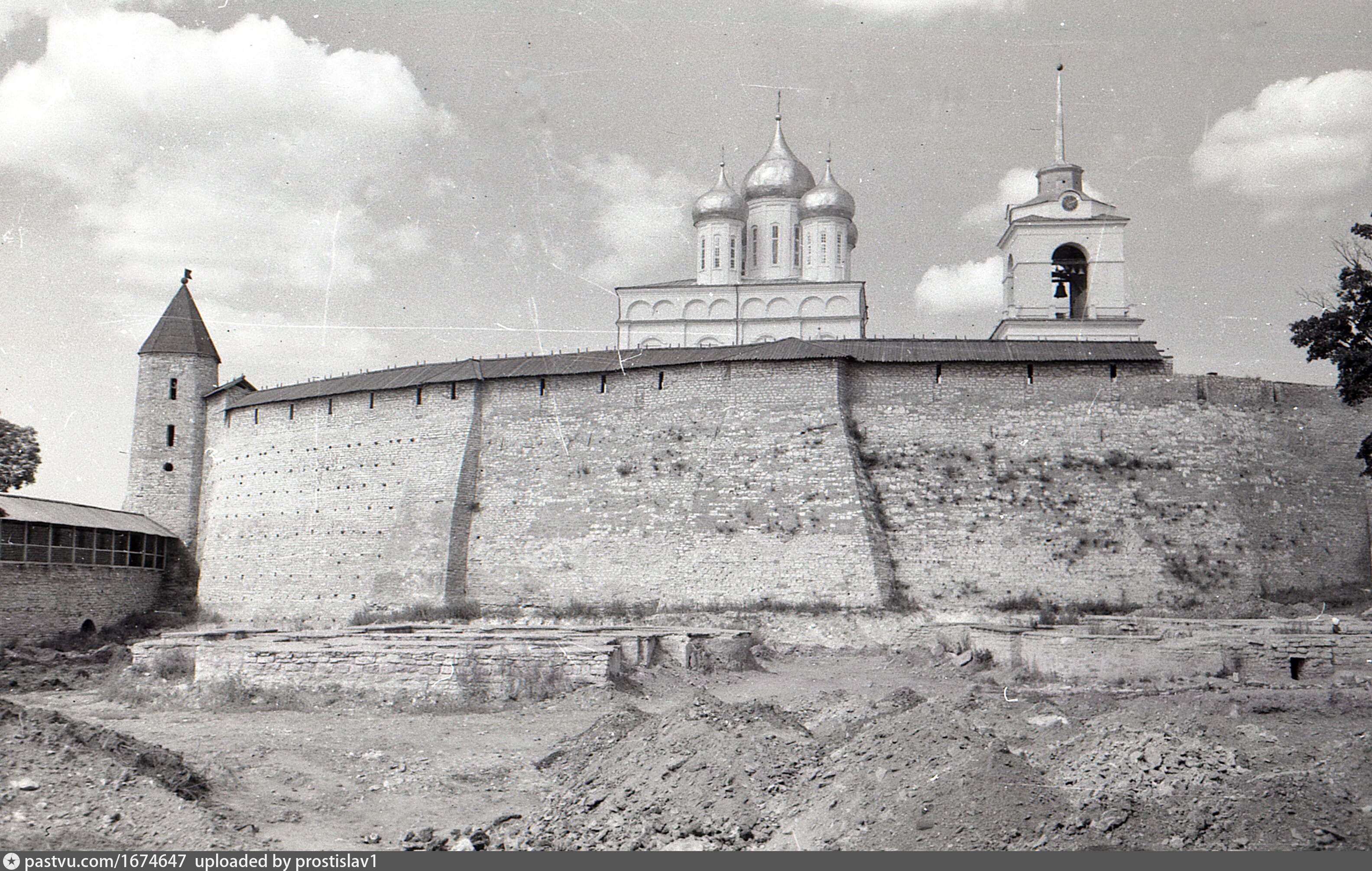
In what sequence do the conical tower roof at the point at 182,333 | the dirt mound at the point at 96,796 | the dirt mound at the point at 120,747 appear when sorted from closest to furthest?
the dirt mound at the point at 96,796
the dirt mound at the point at 120,747
the conical tower roof at the point at 182,333

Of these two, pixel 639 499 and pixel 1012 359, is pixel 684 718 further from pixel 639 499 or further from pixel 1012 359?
pixel 1012 359

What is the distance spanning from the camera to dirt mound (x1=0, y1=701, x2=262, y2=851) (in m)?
8.03

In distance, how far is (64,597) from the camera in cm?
2552

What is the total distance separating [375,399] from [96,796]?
62.2 feet

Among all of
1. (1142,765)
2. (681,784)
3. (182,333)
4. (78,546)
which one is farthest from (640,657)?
(182,333)

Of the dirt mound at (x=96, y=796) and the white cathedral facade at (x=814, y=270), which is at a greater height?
the white cathedral facade at (x=814, y=270)

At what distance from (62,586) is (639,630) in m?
15.4

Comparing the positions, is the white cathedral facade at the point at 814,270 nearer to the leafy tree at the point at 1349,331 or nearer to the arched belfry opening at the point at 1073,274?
the arched belfry opening at the point at 1073,274

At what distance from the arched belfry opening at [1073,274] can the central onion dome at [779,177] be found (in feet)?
37.0

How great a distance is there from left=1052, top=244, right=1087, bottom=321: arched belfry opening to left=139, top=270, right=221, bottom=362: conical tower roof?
24934mm

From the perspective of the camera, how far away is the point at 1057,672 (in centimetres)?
1485

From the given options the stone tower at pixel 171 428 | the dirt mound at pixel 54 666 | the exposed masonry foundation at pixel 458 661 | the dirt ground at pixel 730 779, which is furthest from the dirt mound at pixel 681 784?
the stone tower at pixel 171 428

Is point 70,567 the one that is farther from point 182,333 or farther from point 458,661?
point 458,661

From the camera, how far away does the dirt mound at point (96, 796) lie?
8.03 m
